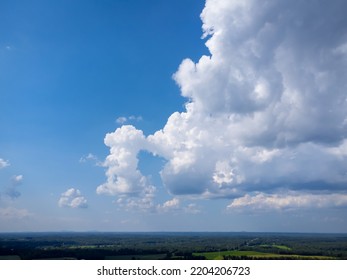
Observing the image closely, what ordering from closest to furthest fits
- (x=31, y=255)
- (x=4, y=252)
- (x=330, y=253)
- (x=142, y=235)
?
1. (x=4, y=252)
2. (x=31, y=255)
3. (x=330, y=253)
4. (x=142, y=235)

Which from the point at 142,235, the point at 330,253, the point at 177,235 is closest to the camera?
the point at 330,253

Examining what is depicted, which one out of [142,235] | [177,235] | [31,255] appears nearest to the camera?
[31,255]
